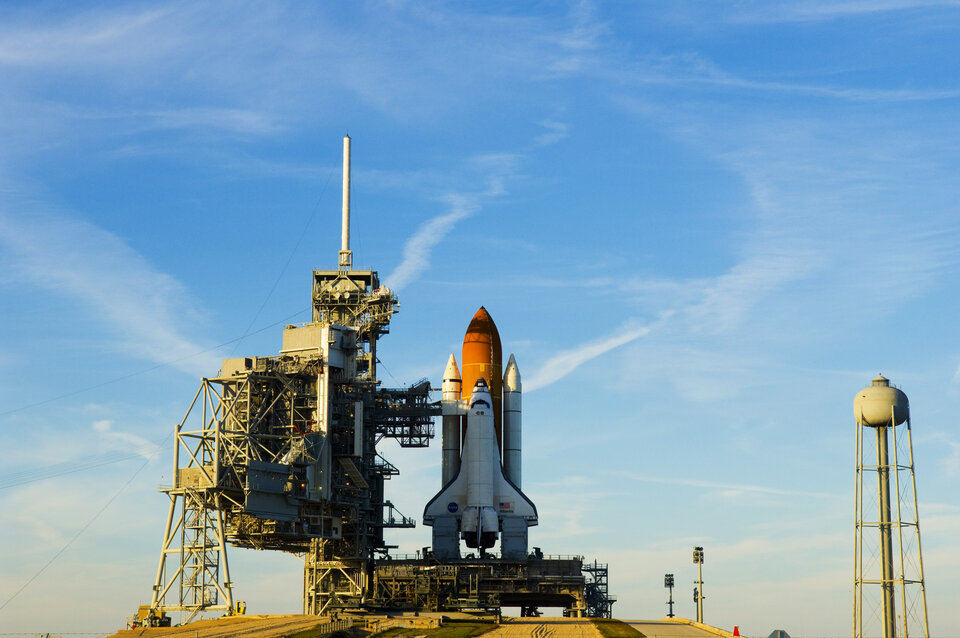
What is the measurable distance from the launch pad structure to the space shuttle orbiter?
2.08 metres

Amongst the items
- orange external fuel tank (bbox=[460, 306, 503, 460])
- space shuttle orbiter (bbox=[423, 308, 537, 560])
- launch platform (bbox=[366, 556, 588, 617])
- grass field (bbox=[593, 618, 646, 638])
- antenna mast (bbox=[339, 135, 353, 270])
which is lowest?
grass field (bbox=[593, 618, 646, 638])

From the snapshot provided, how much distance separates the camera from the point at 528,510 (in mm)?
105938

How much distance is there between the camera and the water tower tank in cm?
9662

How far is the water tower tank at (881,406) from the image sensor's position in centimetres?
9662

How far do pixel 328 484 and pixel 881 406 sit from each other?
1611 inches

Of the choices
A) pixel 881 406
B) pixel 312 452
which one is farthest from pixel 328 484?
pixel 881 406

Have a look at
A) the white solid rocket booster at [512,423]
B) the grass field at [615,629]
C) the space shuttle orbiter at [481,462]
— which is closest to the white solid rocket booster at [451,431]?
the space shuttle orbiter at [481,462]

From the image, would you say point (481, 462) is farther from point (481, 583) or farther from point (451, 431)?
point (481, 583)

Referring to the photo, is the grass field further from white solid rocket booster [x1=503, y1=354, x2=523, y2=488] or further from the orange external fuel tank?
the orange external fuel tank

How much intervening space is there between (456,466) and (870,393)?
32.7m

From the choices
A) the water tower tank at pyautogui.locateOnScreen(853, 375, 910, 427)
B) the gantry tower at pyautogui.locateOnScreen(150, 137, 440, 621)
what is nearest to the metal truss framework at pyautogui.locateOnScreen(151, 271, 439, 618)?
the gantry tower at pyautogui.locateOnScreen(150, 137, 440, 621)

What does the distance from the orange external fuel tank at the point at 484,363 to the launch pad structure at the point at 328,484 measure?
3595mm

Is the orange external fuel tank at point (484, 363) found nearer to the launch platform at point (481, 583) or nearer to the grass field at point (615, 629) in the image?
the launch platform at point (481, 583)

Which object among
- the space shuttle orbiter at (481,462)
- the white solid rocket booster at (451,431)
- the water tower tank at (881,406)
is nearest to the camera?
the water tower tank at (881,406)
